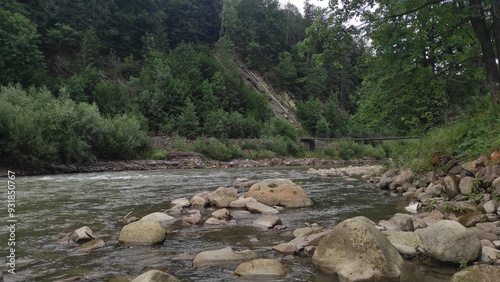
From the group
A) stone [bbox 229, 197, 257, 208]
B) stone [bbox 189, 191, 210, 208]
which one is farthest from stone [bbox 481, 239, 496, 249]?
stone [bbox 189, 191, 210, 208]

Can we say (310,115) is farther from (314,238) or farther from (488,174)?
(314,238)

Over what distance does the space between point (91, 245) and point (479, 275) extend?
5.14m

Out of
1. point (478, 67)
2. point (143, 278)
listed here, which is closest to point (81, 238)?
point (143, 278)

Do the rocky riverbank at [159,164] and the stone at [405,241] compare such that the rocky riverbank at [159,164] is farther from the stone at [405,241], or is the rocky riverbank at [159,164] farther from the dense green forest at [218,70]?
the stone at [405,241]

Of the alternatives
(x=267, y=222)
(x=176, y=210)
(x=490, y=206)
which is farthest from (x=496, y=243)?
(x=176, y=210)

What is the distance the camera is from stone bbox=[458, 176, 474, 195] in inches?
304

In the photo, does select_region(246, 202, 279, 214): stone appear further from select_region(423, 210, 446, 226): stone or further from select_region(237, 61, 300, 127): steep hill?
select_region(237, 61, 300, 127): steep hill

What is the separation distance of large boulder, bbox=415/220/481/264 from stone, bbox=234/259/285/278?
192 centimetres

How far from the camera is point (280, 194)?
31.7 ft

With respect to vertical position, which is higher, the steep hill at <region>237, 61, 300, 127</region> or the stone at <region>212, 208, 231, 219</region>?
the steep hill at <region>237, 61, 300, 127</region>

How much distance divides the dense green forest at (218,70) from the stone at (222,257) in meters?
7.39

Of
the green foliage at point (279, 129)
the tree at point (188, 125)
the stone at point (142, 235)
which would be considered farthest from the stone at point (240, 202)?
the green foliage at point (279, 129)

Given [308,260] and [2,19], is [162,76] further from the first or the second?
[308,260]

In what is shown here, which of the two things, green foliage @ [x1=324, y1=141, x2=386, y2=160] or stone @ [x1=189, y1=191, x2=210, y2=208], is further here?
green foliage @ [x1=324, y1=141, x2=386, y2=160]
